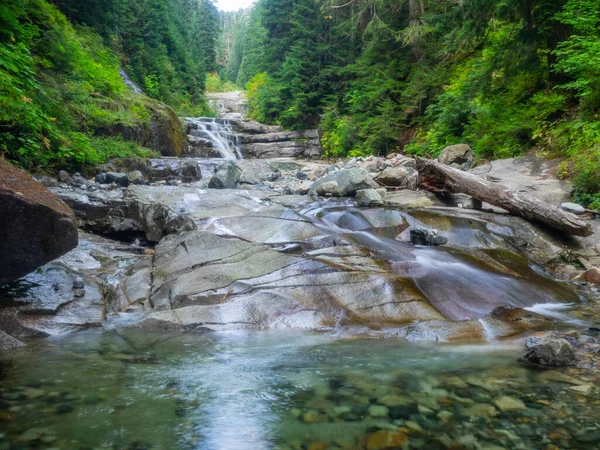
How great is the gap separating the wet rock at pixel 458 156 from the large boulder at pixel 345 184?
136 inches

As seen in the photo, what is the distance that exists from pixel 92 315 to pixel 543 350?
4.30m

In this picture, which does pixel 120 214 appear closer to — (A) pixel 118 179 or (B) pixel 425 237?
(A) pixel 118 179

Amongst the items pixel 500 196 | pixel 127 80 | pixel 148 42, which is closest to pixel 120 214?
pixel 500 196

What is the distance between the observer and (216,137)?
2312cm

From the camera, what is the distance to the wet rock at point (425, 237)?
21.7 feet

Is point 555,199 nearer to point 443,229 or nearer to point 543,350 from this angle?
point 443,229

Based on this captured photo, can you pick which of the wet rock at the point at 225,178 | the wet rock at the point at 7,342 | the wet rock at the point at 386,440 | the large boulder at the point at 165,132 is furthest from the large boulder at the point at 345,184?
the large boulder at the point at 165,132

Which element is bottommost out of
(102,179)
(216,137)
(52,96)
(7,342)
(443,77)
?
(7,342)

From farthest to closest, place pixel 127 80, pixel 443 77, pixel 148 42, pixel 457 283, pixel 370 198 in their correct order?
pixel 148 42 → pixel 127 80 → pixel 443 77 → pixel 370 198 → pixel 457 283

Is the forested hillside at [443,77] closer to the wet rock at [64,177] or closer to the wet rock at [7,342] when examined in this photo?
the wet rock at [7,342]

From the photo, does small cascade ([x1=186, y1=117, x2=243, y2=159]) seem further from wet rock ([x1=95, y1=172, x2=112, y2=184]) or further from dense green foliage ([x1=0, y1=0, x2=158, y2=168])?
wet rock ([x1=95, y1=172, x2=112, y2=184])

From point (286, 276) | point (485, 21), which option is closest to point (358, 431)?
point (286, 276)

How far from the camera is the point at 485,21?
991 centimetres

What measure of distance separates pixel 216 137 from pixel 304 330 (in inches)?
809
